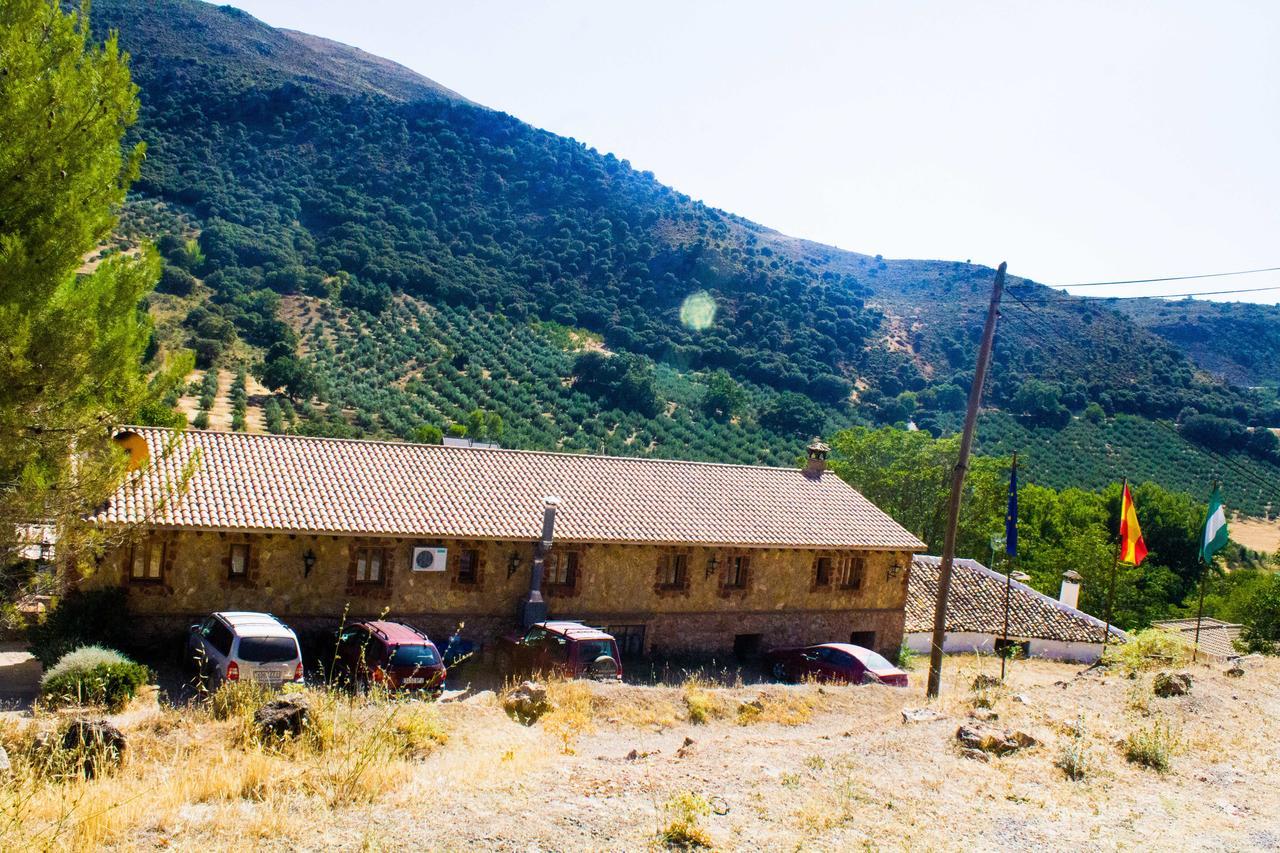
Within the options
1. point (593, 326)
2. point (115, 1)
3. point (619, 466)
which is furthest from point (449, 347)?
point (115, 1)

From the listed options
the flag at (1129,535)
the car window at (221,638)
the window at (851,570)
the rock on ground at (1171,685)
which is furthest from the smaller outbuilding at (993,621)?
the car window at (221,638)

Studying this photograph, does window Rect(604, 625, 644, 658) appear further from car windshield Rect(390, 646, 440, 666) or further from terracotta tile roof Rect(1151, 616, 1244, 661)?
terracotta tile roof Rect(1151, 616, 1244, 661)

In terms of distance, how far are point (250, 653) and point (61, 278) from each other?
25.3 feet

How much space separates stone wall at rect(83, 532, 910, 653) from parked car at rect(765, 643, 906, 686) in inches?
63.1

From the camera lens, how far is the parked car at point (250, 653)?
1600 cm

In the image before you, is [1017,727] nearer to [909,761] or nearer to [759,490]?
[909,761]

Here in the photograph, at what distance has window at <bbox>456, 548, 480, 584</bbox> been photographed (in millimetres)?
21406

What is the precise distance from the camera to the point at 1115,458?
6462 centimetres

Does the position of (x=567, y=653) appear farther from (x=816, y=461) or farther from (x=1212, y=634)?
(x=1212, y=634)

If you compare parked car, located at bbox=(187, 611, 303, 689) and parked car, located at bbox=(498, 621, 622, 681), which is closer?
parked car, located at bbox=(187, 611, 303, 689)

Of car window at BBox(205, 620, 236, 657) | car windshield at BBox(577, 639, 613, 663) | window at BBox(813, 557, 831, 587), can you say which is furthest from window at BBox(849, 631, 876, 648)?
car window at BBox(205, 620, 236, 657)

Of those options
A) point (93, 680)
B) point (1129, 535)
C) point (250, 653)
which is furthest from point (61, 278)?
point (1129, 535)

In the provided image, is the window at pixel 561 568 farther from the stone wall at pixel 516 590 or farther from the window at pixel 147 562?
the window at pixel 147 562

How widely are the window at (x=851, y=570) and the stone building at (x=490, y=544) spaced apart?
5 cm
